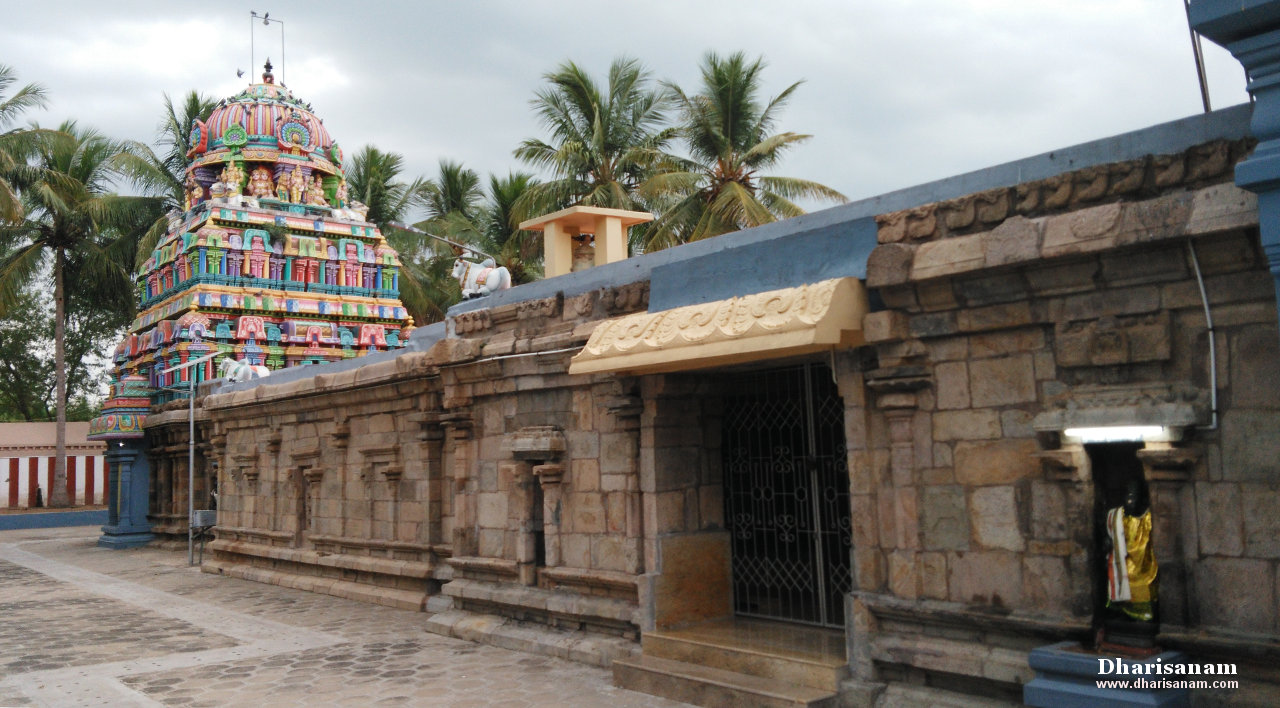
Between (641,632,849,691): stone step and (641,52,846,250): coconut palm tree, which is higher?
(641,52,846,250): coconut palm tree

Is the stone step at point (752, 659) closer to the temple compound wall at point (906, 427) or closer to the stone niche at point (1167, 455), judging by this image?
the temple compound wall at point (906, 427)

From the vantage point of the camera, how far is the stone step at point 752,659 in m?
6.83

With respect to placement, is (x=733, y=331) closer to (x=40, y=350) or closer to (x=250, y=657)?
(x=250, y=657)

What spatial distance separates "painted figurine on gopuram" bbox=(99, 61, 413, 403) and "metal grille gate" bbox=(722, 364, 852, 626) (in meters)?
15.7

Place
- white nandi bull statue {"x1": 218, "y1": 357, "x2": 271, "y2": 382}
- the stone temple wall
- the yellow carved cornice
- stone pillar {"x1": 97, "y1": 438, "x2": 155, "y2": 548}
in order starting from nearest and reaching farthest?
the stone temple wall, the yellow carved cornice, white nandi bull statue {"x1": 218, "y1": 357, "x2": 271, "y2": 382}, stone pillar {"x1": 97, "y1": 438, "x2": 155, "y2": 548}

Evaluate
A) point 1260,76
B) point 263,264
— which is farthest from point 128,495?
point 1260,76

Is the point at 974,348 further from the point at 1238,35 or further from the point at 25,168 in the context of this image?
the point at 25,168

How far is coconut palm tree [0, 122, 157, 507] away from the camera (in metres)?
27.4

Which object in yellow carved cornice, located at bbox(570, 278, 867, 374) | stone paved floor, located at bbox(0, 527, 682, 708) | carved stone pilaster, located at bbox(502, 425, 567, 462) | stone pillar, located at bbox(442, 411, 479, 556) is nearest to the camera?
yellow carved cornice, located at bbox(570, 278, 867, 374)

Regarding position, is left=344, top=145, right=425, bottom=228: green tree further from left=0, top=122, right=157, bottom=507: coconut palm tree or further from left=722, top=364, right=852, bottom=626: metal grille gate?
left=722, top=364, right=852, bottom=626: metal grille gate

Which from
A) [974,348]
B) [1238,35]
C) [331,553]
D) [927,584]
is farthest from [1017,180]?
[331,553]

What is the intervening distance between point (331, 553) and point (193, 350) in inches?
400

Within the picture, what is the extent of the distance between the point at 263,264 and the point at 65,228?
30.0ft

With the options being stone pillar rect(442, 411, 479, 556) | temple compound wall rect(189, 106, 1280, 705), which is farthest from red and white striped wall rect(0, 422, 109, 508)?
temple compound wall rect(189, 106, 1280, 705)
